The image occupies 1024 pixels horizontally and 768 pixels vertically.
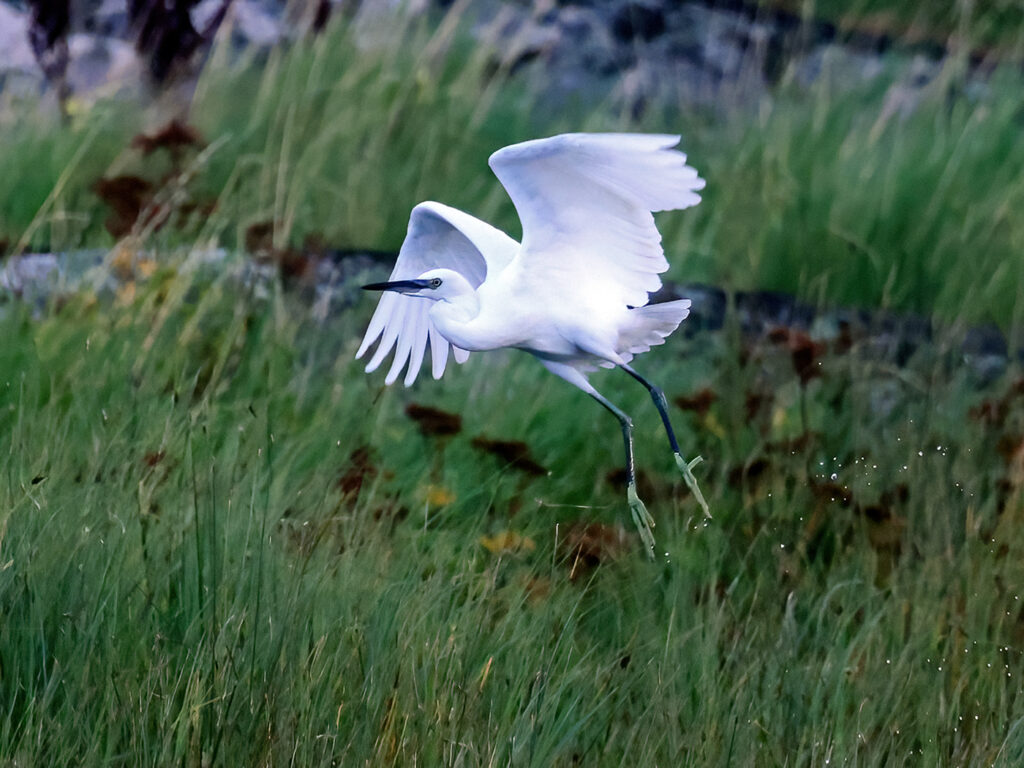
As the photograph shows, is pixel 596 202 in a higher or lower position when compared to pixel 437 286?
higher

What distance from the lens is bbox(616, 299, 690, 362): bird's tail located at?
299 cm

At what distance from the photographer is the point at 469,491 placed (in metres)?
3.58

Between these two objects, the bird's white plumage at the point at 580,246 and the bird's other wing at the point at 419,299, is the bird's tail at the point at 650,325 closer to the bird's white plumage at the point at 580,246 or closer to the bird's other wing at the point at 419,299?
the bird's white plumage at the point at 580,246

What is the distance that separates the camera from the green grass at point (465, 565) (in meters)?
2.33

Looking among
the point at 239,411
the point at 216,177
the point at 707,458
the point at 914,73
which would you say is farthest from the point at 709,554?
the point at 914,73

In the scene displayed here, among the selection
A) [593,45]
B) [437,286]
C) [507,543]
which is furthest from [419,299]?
[593,45]

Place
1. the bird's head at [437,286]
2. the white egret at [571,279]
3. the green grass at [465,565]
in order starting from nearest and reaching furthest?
the green grass at [465,565], the white egret at [571,279], the bird's head at [437,286]

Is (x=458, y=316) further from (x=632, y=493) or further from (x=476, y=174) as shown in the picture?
(x=476, y=174)

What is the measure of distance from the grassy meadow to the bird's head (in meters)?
0.38

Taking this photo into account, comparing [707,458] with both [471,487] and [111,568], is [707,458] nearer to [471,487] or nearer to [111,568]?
[471,487]

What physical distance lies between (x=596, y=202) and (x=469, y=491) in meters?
1.03

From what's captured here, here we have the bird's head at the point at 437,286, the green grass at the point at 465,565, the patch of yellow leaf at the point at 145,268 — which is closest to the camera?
the green grass at the point at 465,565

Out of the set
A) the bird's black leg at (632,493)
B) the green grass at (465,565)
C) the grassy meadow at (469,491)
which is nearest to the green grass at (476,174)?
the grassy meadow at (469,491)

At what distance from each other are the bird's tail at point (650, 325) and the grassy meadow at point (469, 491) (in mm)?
343
